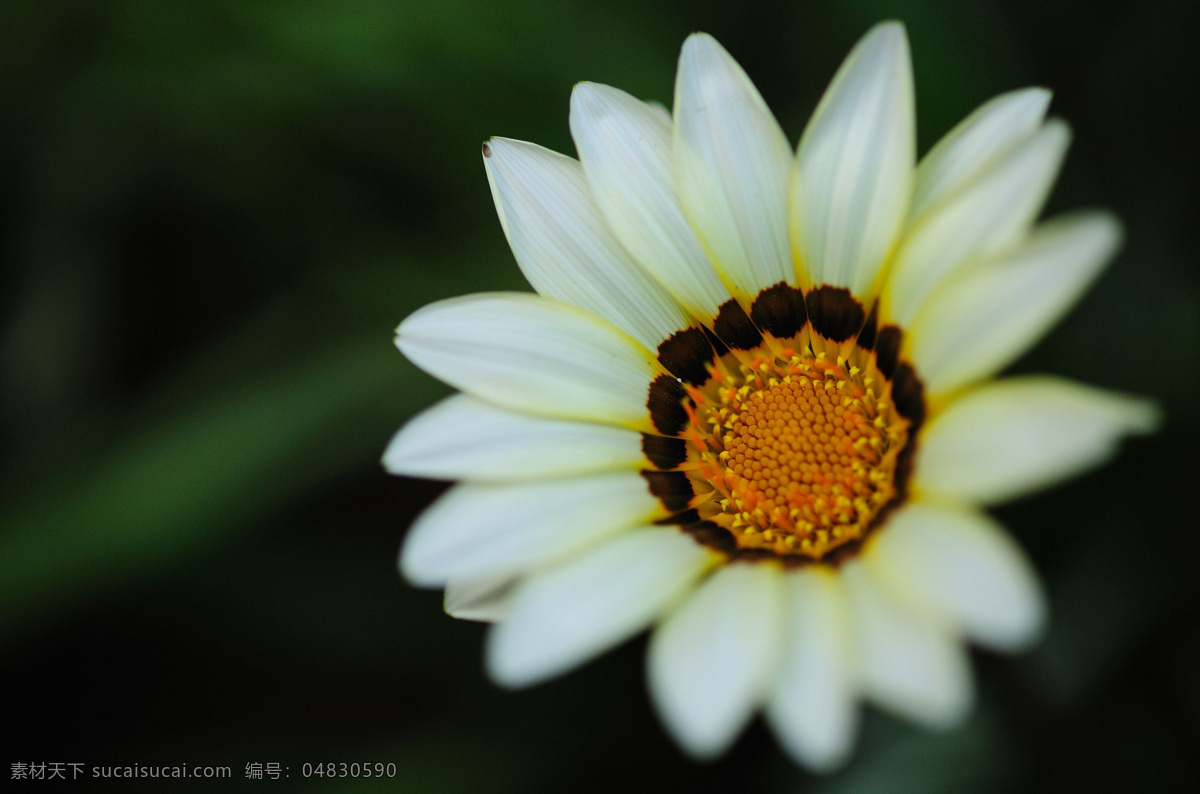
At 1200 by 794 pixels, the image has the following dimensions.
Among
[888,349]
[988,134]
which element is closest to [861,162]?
[988,134]

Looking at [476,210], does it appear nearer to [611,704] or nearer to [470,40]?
[470,40]

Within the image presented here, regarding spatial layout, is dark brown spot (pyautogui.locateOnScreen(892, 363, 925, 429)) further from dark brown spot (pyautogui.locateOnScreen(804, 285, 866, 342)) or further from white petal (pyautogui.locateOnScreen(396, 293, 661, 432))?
white petal (pyautogui.locateOnScreen(396, 293, 661, 432))

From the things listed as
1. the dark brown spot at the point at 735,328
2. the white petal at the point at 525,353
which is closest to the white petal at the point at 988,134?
the dark brown spot at the point at 735,328

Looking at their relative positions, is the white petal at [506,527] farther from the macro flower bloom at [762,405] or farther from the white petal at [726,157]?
the white petal at [726,157]

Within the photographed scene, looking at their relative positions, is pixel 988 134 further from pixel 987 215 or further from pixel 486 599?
pixel 486 599

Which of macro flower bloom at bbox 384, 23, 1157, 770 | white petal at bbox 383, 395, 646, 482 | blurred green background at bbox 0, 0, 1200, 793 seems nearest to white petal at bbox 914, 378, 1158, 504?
macro flower bloom at bbox 384, 23, 1157, 770
